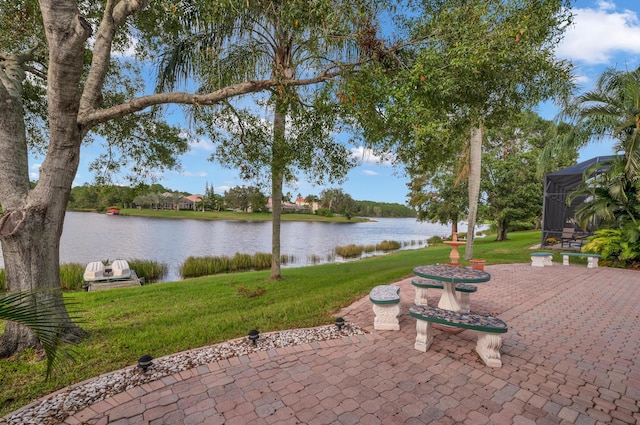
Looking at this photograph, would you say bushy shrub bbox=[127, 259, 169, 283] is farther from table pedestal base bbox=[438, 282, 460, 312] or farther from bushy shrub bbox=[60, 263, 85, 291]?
table pedestal base bbox=[438, 282, 460, 312]

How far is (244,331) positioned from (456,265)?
3.82 metres

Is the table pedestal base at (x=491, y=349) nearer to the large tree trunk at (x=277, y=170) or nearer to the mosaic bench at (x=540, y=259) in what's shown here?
the large tree trunk at (x=277, y=170)

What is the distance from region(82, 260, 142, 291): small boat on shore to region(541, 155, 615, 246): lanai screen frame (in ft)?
62.0

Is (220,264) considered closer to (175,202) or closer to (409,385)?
(409,385)

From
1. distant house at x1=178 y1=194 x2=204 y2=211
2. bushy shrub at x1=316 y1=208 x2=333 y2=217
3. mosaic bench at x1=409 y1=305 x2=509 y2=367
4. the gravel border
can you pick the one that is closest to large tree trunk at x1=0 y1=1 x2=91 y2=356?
the gravel border

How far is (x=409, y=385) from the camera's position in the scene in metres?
2.96

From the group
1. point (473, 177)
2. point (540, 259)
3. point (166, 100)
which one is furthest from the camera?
point (473, 177)

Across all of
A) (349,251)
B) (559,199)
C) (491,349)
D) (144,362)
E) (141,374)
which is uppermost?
(559,199)

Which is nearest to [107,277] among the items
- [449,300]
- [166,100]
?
[166,100]

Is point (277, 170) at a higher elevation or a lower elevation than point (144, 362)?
higher

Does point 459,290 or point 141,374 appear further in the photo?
point 459,290

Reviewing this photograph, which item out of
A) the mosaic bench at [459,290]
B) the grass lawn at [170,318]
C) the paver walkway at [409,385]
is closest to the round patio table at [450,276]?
the mosaic bench at [459,290]

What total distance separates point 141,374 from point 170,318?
83.5 inches

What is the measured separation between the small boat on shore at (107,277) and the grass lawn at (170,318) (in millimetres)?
2746
